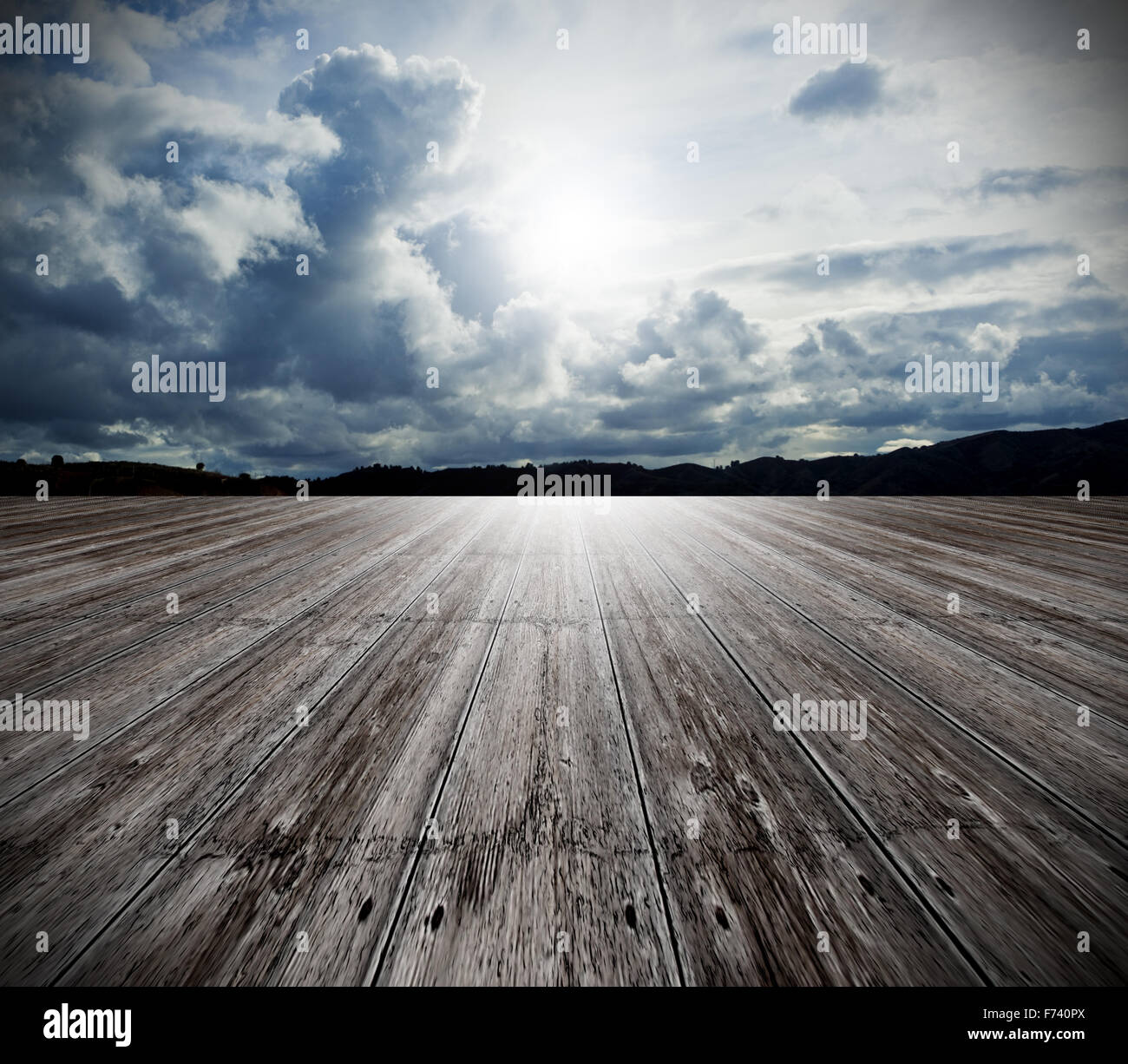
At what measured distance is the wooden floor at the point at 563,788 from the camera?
71 centimetres

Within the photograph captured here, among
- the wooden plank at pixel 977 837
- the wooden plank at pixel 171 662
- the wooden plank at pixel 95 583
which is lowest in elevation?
the wooden plank at pixel 977 837

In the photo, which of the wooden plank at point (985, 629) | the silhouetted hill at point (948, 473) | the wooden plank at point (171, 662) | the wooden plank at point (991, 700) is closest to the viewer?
the wooden plank at point (991, 700)

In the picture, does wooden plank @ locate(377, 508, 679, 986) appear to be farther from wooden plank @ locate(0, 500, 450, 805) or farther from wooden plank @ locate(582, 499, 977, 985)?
wooden plank @ locate(0, 500, 450, 805)

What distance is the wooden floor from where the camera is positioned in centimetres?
71

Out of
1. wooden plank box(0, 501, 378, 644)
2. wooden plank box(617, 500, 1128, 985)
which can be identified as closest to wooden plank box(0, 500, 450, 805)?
wooden plank box(0, 501, 378, 644)

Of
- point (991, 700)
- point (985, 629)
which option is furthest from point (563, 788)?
point (985, 629)

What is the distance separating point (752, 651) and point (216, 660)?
66.3 inches

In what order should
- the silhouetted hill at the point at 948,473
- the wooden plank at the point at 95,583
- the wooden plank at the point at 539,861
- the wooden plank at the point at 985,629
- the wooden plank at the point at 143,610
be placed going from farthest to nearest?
the silhouetted hill at the point at 948,473
the wooden plank at the point at 95,583
the wooden plank at the point at 143,610
the wooden plank at the point at 985,629
the wooden plank at the point at 539,861

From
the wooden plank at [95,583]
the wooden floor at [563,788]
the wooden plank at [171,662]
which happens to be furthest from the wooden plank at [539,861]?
the wooden plank at [95,583]

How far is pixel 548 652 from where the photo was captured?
1684mm

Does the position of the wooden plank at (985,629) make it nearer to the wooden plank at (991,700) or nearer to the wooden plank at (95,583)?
the wooden plank at (991,700)

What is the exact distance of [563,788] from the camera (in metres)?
1.03
